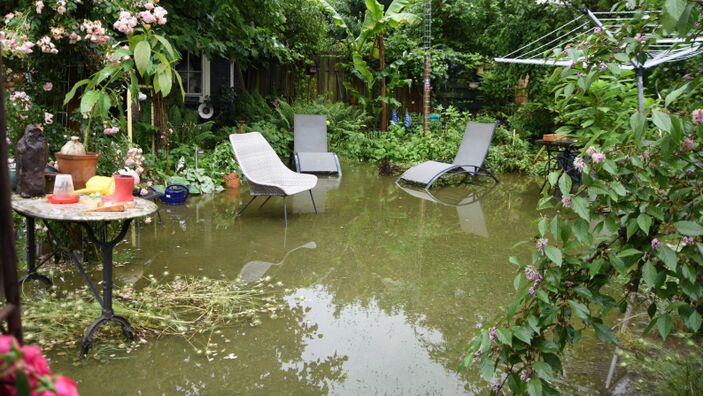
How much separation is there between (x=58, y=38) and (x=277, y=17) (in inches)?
277

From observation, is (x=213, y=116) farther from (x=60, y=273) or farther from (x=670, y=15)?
(x=670, y=15)

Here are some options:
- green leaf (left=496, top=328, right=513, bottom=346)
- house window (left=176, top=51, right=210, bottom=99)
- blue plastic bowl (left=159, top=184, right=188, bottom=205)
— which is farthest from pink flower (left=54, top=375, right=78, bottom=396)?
house window (left=176, top=51, right=210, bottom=99)

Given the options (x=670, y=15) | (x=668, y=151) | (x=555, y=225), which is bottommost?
Answer: (x=555, y=225)

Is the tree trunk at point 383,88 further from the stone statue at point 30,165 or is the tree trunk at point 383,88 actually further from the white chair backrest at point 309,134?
the stone statue at point 30,165

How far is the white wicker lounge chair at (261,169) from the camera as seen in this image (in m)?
6.87

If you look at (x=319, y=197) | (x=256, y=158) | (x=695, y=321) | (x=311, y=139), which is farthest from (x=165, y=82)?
(x=311, y=139)

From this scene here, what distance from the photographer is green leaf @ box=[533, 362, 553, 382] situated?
233 centimetres

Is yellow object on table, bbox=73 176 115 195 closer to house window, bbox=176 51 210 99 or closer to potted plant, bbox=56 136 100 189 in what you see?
potted plant, bbox=56 136 100 189

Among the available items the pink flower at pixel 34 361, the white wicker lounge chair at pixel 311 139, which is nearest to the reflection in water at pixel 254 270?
the pink flower at pixel 34 361

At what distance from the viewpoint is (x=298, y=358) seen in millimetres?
3539

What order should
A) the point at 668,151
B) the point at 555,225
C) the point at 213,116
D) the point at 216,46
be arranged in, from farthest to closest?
the point at 213,116 < the point at 216,46 < the point at 555,225 < the point at 668,151

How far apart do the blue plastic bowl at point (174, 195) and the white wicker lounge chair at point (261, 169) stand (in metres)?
0.93

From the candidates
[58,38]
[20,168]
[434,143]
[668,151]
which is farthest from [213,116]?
[668,151]

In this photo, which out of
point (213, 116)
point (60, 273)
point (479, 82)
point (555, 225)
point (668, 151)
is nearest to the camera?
point (668, 151)
